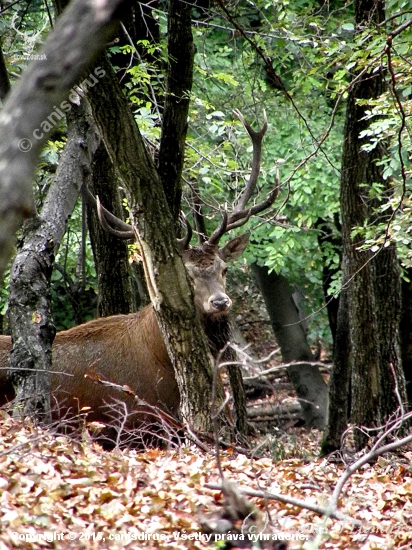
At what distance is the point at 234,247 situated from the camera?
9.16 metres

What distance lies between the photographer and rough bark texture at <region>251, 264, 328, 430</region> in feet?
53.5

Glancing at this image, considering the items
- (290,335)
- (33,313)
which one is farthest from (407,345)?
(33,313)

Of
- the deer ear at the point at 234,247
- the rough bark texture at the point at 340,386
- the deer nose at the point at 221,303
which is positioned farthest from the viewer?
the rough bark texture at the point at 340,386

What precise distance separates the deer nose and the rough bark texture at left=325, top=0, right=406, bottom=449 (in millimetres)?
1564

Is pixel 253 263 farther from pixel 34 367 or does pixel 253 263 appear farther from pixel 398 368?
pixel 34 367

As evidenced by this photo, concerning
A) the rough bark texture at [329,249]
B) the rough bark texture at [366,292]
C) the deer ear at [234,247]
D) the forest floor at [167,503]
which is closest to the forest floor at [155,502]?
the forest floor at [167,503]

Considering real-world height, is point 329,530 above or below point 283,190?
below

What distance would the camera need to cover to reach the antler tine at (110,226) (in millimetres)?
8102

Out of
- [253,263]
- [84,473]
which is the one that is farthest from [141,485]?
[253,263]

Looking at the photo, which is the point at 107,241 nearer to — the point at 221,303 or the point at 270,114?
the point at 221,303

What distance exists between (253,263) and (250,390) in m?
3.01

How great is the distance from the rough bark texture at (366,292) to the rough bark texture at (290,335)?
7241 millimetres

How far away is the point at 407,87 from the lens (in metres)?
8.43

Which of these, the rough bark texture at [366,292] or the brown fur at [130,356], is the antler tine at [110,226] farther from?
the rough bark texture at [366,292]
